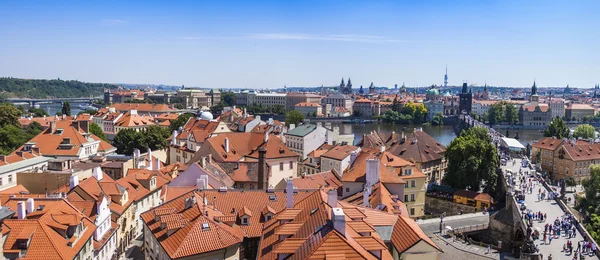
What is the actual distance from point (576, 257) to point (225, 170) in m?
26.5

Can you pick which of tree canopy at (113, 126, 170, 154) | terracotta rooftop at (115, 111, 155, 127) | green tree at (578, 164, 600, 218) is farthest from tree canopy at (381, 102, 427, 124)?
green tree at (578, 164, 600, 218)

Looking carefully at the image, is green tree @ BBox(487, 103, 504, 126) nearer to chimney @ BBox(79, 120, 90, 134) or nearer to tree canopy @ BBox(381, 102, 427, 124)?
tree canopy @ BBox(381, 102, 427, 124)

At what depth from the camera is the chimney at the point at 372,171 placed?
34.1 meters

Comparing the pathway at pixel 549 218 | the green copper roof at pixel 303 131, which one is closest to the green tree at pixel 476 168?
the pathway at pixel 549 218

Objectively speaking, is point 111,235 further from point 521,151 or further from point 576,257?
point 521,151

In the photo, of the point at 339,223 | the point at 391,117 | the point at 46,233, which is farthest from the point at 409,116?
the point at 339,223

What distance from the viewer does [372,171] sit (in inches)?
1351

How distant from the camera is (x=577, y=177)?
5650 cm

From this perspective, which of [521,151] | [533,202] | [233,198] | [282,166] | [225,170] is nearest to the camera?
[233,198]

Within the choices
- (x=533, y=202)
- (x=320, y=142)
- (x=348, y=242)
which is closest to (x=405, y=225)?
(x=348, y=242)

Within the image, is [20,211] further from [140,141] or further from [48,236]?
[140,141]

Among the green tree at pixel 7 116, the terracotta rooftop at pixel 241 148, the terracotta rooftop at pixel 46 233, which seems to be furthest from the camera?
the green tree at pixel 7 116

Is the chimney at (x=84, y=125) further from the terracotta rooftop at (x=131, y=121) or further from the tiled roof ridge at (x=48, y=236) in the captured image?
the tiled roof ridge at (x=48, y=236)

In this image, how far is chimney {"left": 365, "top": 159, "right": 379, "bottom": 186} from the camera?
1344 inches
